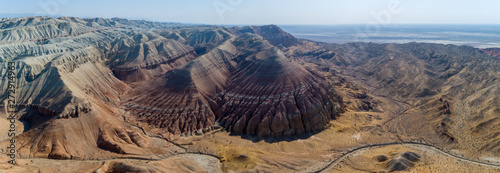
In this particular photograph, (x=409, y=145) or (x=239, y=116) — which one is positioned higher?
(x=239, y=116)

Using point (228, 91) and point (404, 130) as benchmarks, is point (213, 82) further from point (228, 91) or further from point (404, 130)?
point (404, 130)

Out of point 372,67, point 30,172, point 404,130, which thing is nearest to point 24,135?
point 30,172

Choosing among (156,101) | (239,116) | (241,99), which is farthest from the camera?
(241,99)

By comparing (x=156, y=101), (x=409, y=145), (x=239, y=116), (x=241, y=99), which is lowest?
(x=409, y=145)

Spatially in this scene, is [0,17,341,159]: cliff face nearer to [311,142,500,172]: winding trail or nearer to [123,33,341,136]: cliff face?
[123,33,341,136]: cliff face

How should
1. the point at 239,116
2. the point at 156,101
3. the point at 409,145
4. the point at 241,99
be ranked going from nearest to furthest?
the point at 409,145
the point at 239,116
the point at 156,101
the point at 241,99

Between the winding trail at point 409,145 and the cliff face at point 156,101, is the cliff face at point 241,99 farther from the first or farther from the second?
the winding trail at point 409,145

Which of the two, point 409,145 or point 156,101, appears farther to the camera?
point 156,101

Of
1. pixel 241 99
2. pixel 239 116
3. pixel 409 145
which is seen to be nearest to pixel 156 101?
pixel 241 99

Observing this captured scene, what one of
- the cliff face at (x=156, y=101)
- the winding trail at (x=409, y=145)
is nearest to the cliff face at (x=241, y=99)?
the cliff face at (x=156, y=101)

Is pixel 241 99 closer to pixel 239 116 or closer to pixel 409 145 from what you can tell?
pixel 239 116

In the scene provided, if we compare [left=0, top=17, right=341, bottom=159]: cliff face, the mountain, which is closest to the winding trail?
the mountain
